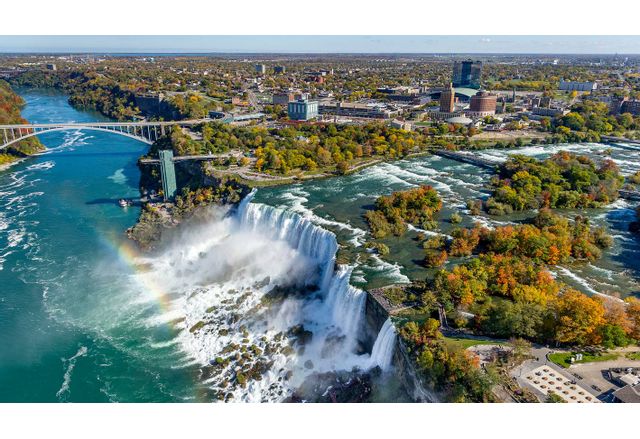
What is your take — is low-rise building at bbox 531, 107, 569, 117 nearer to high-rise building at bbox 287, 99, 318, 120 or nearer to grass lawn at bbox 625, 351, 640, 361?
high-rise building at bbox 287, 99, 318, 120

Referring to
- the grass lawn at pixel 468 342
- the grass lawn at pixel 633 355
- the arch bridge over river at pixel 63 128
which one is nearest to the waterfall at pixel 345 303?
the grass lawn at pixel 468 342

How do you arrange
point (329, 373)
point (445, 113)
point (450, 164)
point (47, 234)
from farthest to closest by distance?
point (445, 113)
point (450, 164)
point (47, 234)
point (329, 373)

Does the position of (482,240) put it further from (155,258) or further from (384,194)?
(155,258)

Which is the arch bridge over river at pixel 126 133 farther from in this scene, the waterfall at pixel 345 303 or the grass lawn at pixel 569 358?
the grass lawn at pixel 569 358

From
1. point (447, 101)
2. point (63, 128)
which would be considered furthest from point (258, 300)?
point (447, 101)

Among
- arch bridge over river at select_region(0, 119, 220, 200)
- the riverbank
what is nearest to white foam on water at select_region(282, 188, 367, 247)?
arch bridge over river at select_region(0, 119, 220, 200)

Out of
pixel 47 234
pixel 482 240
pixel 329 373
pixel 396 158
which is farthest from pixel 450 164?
pixel 47 234

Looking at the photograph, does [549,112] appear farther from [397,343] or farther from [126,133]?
[397,343]
